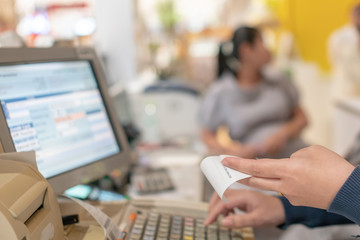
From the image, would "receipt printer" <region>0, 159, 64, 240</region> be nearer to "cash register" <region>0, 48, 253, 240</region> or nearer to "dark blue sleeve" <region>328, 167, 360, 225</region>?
"cash register" <region>0, 48, 253, 240</region>

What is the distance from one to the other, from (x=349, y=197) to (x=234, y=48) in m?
1.99

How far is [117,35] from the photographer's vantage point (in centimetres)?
332

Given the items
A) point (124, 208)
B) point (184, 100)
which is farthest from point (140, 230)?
point (184, 100)

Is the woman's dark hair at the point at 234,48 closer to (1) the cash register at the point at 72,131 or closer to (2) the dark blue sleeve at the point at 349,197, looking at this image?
(1) the cash register at the point at 72,131

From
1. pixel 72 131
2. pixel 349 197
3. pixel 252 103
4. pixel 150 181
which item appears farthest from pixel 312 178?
pixel 252 103

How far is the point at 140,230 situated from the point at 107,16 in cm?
276

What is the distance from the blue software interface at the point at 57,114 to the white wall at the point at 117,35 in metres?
2.14

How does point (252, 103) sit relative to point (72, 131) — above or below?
below

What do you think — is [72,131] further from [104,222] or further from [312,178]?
[312,178]

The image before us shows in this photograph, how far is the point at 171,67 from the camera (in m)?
3.87

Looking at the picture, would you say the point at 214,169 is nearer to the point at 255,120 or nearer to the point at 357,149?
the point at 357,149

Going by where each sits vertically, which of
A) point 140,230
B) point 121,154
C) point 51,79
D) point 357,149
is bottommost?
point 357,149

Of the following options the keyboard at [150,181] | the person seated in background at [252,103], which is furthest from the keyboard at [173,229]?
the person seated in background at [252,103]

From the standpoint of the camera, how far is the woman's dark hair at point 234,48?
2.38 m
